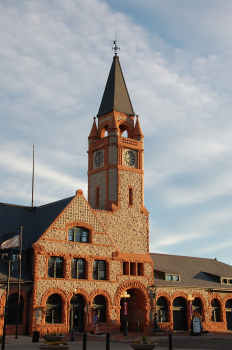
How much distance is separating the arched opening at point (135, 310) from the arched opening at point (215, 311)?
1119 centimetres

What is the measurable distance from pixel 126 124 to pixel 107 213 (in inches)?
466

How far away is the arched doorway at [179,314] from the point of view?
5166 centimetres

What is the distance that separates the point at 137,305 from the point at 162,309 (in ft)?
11.5

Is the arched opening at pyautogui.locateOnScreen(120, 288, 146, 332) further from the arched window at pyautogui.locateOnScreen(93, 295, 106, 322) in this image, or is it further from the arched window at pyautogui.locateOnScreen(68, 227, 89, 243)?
the arched window at pyautogui.locateOnScreen(68, 227, 89, 243)

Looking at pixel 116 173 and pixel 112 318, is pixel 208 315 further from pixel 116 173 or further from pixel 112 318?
pixel 116 173

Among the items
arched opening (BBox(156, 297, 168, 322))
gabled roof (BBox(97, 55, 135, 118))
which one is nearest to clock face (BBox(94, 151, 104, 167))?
gabled roof (BBox(97, 55, 135, 118))

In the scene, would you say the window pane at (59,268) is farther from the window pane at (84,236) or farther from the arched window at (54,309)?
the window pane at (84,236)

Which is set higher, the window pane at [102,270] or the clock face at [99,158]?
the clock face at [99,158]

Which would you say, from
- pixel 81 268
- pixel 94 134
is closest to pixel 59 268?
pixel 81 268

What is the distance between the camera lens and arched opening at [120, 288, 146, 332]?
48.5 metres

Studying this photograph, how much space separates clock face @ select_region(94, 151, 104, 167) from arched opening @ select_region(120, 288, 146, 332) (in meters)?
14.5

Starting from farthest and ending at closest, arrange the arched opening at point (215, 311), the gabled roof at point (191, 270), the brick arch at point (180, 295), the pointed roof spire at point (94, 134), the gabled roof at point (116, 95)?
the arched opening at point (215, 311)
the pointed roof spire at point (94, 134)
the gabled roof at point (116, 95)
the gabled roof at point (191, 270)
the brick arch at point (180, 295)

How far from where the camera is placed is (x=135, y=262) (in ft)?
160

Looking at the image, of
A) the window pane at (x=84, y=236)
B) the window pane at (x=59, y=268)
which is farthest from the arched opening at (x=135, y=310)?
the window pane at (x=59, y=268)
